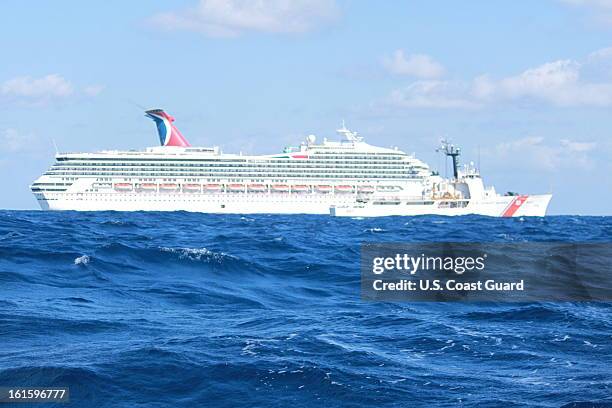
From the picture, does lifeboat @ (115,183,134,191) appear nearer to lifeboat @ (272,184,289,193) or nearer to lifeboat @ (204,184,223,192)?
lifeboat @ (204,184,223,192)

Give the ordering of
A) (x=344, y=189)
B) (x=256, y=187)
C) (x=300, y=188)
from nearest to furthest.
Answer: (x=256, y=187) → (x=300, y=188) → (x=344, y=189)

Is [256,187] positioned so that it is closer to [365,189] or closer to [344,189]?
[344,189]

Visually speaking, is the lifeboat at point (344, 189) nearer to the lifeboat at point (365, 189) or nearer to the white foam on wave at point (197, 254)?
the lifeboat at point (365, 189)

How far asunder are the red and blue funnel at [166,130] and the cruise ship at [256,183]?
726cm

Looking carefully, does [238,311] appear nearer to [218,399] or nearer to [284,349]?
[284,349]

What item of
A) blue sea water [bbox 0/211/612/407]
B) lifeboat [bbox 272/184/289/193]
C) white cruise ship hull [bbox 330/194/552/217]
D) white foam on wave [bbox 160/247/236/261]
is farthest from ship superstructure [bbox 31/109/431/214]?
blue sea water [bbox 0/211/612/407]

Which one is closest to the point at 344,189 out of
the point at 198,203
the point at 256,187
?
the point at 256,187

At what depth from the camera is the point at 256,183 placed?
94.2 meters

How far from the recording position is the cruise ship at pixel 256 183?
91.6m

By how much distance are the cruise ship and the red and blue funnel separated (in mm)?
7258

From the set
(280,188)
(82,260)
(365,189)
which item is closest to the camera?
(82,260)

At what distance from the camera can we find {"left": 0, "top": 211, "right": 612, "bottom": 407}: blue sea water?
9336mm

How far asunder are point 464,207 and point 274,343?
7927 cm

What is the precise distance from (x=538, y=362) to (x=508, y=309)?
426 centimetres
